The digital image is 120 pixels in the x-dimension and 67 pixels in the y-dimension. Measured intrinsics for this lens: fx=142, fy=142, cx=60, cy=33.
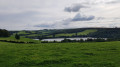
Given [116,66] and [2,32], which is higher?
[2,32]

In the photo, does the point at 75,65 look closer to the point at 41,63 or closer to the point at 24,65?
the point at 41,63

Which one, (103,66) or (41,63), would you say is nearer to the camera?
(103,66)

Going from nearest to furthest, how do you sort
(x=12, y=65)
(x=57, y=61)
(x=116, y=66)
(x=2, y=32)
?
(x=116, y=66), (x=12, y=65), (x=57, y=61), (x=2, y=32)

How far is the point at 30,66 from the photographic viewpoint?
18312 mm

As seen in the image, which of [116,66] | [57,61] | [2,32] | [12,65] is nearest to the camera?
[116,66]

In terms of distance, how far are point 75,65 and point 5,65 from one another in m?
9.22

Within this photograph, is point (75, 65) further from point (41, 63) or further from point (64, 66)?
point (41, 63)

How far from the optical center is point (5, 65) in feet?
61.7

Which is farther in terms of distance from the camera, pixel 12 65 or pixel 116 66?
pixel 12 65

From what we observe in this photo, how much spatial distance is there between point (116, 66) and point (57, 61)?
792cm

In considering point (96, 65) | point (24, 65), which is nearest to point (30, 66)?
point (24, 65)

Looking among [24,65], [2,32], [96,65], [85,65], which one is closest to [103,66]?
[96,65]

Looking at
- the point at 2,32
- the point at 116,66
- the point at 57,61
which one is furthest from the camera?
the point at 2,32

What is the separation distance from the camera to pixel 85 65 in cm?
1812
